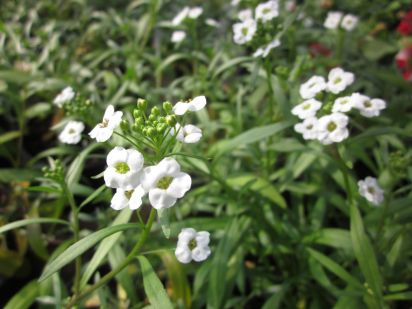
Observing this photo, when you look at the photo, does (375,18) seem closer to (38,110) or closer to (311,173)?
(311,173)

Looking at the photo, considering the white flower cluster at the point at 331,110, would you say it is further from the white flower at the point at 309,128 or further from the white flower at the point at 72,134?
the white flower at the point at 72,134

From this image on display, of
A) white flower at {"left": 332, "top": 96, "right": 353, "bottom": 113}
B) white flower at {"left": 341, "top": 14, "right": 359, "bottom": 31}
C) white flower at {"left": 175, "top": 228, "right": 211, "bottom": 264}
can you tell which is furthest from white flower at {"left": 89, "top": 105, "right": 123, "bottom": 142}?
white flower at {"left": 341, "top": 14, "right": 359, "bottom": 31}

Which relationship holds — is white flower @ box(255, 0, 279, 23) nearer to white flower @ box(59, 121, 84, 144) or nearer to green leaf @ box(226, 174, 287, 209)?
green leaf @ box(226, 174, 287, 209)

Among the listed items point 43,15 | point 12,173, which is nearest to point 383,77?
point 12,173

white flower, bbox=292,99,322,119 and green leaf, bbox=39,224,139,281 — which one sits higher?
green leaf, bbox=39,224,139,281

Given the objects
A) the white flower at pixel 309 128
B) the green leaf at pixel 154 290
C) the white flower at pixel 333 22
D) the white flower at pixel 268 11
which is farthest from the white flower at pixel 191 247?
the white flower at pixel 333 22
